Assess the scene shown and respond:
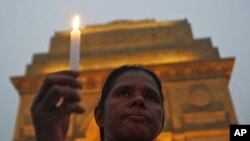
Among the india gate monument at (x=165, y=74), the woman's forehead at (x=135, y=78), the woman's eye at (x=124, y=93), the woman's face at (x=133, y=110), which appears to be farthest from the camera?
the india gate monument at (x=165, y=74)

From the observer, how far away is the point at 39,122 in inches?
67.4

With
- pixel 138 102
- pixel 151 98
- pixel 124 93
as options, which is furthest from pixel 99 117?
pixel 138 102

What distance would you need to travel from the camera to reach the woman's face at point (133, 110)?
89.4 inches

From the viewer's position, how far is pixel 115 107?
8.02ft

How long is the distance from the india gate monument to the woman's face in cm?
1373

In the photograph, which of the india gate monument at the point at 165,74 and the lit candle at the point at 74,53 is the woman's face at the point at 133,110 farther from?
the india gate monument at the point at 165,74

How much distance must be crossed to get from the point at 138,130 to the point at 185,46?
19135mm

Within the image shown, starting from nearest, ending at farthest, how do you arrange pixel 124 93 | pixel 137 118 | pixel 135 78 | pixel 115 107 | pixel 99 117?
pixel 137 118 < pixel 115 107 < pixel 124 93 < pixel 135 78 < pixel 99 117

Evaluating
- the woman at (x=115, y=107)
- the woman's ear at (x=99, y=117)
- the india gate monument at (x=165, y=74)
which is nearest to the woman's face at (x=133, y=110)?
the woman at (x=115, y=107)

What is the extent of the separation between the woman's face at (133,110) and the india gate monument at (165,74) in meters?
13.7

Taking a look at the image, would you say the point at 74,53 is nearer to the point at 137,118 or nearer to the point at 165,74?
the point at 137,118

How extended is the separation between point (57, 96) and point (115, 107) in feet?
3.01

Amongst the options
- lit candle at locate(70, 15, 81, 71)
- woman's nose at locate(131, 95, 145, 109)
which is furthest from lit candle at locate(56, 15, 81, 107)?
woman's nose at locate(131, 95, 145, 109)

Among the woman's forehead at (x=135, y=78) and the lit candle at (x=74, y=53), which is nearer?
the lit candle at (x=74, y=53)
